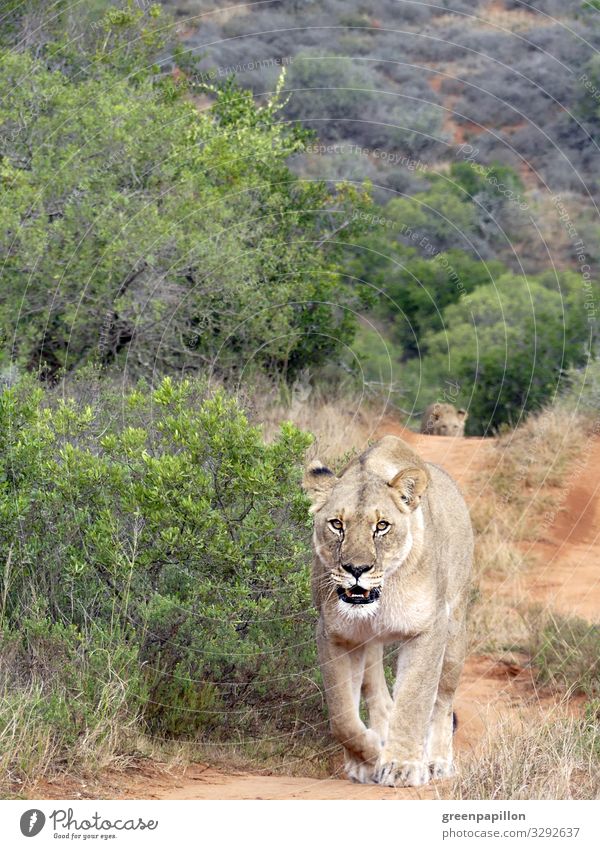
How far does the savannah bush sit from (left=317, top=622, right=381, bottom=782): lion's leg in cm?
161

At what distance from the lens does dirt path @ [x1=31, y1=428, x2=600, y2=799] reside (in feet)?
27.7

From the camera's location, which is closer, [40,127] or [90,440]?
[90,440]

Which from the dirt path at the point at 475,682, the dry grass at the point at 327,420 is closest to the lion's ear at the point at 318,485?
the dirt path at the point at 475,682

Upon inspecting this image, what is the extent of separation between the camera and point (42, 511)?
1059 centimetres

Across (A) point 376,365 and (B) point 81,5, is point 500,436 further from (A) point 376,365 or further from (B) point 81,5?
(B) point 81,5

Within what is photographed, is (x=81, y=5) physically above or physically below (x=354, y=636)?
below

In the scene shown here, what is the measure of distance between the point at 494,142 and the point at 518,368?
87.9 ft

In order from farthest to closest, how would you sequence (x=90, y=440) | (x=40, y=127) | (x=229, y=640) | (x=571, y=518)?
(x=40, y=127) < (x=571, y=518) < (x=90, y=440) < (x=229, y=640)

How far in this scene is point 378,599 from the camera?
8.16 metres

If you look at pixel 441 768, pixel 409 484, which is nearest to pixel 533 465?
pixel 441 768

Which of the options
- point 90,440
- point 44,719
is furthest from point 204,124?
point 44,719
